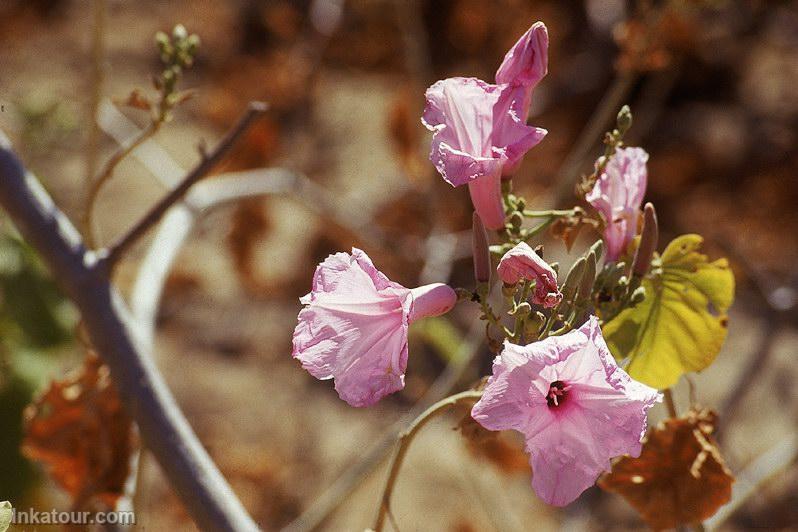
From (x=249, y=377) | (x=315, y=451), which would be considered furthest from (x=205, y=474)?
(x=249, y=377)

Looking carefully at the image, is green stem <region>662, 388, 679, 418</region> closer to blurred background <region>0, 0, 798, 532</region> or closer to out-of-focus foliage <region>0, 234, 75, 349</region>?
blurred background <region>0, 0, 798, 532</region>

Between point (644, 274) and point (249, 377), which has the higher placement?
point (644, 274)

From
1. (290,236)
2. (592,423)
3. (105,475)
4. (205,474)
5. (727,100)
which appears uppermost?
(592,423)

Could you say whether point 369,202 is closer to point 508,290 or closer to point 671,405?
point 671,405

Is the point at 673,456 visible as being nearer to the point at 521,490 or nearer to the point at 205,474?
the point at 205,474

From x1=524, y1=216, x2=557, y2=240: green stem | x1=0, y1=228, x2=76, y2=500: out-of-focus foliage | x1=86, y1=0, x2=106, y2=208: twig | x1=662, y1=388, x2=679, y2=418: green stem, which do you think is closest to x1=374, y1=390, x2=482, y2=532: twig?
x1=524, y1=216, x2=557, y2=240: green stem

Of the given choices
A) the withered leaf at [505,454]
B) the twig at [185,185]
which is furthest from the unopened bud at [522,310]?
the withered leaf at [505,454]

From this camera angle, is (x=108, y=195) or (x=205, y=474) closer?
(x=205, y=474)

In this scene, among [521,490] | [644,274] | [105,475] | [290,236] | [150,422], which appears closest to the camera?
[644,274]

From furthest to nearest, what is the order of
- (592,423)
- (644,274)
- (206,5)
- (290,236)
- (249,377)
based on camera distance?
(206,5)
(290,236)
(249,377)
(644,274)
(592,423)
